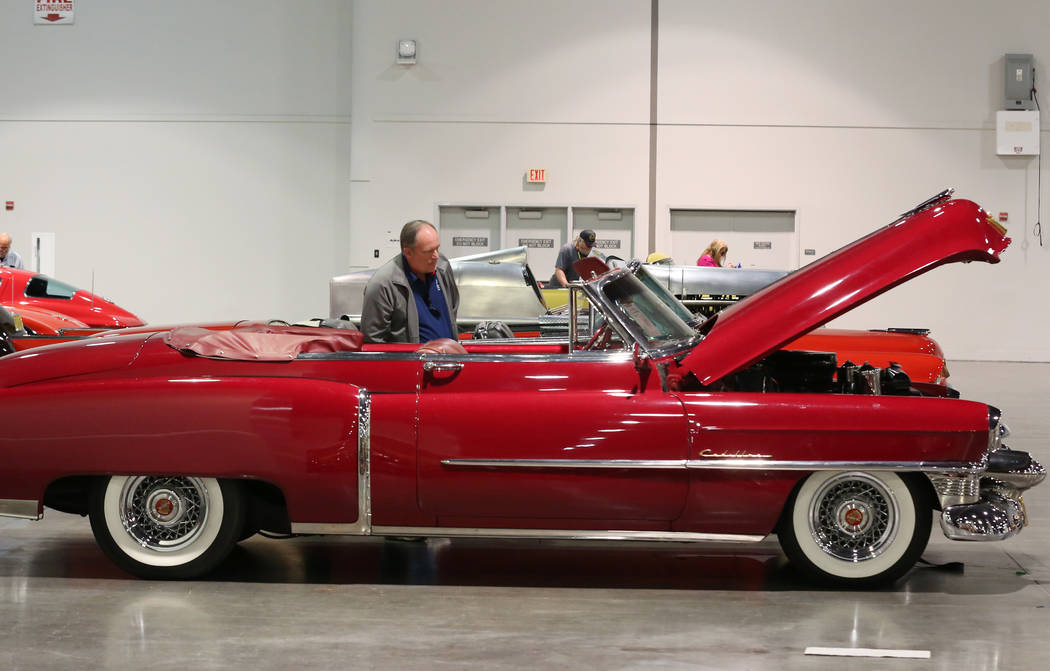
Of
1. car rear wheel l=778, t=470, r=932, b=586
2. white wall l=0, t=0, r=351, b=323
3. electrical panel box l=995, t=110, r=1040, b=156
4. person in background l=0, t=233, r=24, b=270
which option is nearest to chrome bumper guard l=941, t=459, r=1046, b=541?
car rear wheel l=778, t=470, r=932, b=586

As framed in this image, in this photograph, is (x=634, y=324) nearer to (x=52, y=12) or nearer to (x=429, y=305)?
(x=429, y=305)

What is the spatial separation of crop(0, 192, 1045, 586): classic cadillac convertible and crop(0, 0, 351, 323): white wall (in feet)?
46.9

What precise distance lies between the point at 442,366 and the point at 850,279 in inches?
66.8

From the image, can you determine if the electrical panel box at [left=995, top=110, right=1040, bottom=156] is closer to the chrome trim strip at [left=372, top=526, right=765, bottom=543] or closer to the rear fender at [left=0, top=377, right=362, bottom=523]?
the chrome trim strip at [left=372, top=526, right=765, bottom=543]

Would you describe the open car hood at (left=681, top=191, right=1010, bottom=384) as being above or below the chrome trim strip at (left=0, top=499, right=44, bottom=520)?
above

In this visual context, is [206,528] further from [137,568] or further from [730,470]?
[730,470]

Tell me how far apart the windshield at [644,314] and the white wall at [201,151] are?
1417 centimetres

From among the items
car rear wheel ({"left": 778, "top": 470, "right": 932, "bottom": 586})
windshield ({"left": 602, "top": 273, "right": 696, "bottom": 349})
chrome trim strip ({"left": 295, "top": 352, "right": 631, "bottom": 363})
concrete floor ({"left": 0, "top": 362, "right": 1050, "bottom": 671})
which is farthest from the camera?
windshield ({"left": 602, "top": 273, "right": 696, "bottom": 349})

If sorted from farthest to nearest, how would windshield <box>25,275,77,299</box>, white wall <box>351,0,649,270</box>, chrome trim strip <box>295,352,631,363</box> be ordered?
1. white wall <box>351,0,649,270</box>
2. windshield <box>25,275,77,299</box>
3. chrome trim strip <box>295,352,631,363</box>

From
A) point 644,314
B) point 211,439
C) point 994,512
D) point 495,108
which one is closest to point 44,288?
point 495,108

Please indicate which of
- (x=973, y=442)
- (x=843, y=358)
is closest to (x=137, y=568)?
(x=973, y=442)

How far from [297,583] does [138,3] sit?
16.5 m

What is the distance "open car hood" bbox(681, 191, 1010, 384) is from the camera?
436 centimetres

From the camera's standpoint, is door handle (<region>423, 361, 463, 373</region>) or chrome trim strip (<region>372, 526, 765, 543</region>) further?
door handle (<region>423, 361, 463, 373</region>)
